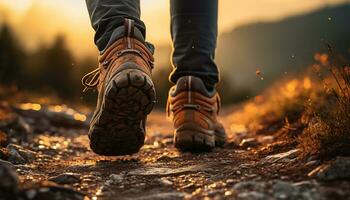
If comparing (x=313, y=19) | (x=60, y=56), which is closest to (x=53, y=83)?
(x=60, y=56)

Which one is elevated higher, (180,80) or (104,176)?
(180,80)

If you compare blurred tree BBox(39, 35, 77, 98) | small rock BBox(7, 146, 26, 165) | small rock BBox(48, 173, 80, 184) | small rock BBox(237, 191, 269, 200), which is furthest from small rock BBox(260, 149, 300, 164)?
blurred tree BBox(39, 35, 77, 98)

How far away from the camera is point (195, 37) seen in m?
3.10

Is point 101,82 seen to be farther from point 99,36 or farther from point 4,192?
point 4,192

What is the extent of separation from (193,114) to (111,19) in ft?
2.68

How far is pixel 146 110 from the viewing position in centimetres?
260

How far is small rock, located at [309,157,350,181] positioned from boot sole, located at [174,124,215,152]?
1.12 m

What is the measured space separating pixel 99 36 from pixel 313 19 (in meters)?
128

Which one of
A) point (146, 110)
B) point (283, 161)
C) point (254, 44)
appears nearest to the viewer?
point (283, 161)

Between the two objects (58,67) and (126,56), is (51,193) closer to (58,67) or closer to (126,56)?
(126,56)

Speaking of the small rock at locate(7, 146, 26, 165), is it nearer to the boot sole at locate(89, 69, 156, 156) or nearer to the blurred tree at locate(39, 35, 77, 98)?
the boot sole at locate(89, 69, 156, 156)

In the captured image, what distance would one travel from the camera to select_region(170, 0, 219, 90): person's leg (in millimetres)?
3100

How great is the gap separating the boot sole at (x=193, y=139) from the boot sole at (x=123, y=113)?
1.17ft

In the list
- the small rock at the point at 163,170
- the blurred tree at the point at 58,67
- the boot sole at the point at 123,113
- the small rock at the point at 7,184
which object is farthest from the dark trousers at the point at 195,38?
the blurred tree at the point at 58,67
